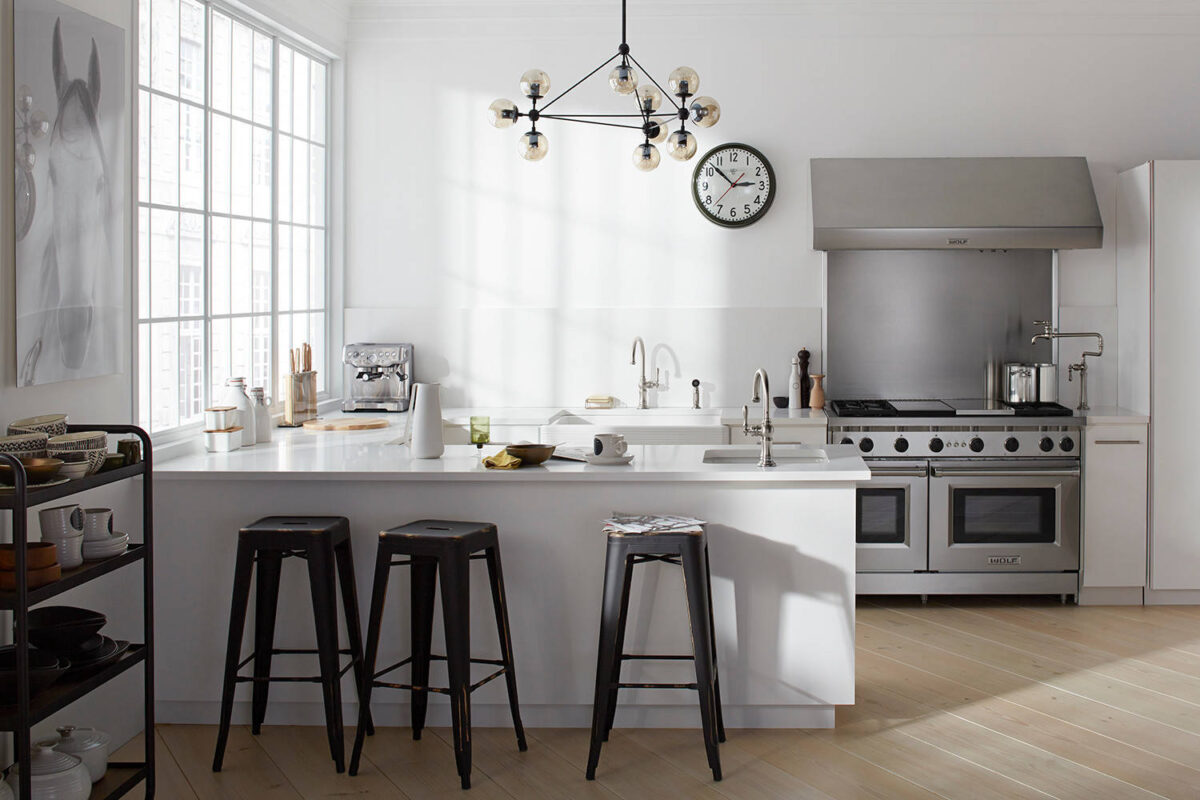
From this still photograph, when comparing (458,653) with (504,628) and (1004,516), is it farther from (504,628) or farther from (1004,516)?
(1004,516)

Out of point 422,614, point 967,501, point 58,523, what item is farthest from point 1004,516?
point 58,523

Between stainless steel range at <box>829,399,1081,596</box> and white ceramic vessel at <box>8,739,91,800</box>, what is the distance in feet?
11.5

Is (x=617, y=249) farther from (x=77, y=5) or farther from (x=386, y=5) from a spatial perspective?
(x=77, y=5)

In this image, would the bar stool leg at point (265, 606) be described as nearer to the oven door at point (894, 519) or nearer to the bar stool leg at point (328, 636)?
the bar stool leg at point (328, 636)

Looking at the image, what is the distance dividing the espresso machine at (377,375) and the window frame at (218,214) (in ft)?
0.56

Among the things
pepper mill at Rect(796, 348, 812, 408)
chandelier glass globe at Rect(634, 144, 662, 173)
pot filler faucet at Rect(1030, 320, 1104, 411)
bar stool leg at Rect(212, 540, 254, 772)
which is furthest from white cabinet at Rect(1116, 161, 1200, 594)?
bar stool leg at Rect(212, 540, 254, 772)

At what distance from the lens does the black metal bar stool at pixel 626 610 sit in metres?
3.38

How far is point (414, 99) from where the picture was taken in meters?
6.01

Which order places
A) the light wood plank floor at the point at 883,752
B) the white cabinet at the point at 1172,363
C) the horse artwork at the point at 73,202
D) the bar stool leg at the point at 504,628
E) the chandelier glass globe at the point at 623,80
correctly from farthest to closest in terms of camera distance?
the white cabinet at the point at 1172,363
the chandelier glass globe at the point at 623,80
the bar stool leg at the point at 504,628
the light wood plank floor at the point at 883,752
the horse artwork at the point at 73,202

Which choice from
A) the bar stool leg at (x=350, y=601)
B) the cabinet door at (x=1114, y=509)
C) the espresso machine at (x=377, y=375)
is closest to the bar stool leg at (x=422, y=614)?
the bar stool leg at (x=350, y=601)

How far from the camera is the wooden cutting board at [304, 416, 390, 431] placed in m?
5.00

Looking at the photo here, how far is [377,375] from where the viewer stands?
589 centimetres

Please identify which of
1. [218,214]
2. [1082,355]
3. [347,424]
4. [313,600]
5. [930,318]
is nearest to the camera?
[313,600]

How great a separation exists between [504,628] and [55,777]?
1308mm
